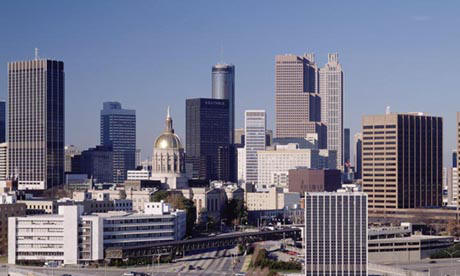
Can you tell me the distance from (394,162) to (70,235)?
6724cm

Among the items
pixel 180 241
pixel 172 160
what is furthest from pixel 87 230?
pixel 172 160

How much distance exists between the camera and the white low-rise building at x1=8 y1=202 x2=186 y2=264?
109m

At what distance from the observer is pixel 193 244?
120250 mm

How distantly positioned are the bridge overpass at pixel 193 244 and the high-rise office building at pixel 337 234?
83.9 feet

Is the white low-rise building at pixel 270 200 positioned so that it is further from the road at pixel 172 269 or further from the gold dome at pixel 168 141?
the road at pixel 172 269

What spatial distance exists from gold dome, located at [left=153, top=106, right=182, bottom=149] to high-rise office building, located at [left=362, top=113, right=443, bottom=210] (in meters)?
27.1

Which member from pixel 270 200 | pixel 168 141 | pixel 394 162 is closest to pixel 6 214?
pixel 168 141

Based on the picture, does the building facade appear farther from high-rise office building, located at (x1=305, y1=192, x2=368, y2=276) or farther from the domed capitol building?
the domed capitol building

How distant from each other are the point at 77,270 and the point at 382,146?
71809mm

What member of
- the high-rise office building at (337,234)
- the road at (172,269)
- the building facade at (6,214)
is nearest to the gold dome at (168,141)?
the building facade at (6,214)

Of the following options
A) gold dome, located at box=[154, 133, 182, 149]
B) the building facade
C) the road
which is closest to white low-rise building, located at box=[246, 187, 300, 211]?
gold dome, located at box=[154, 133, 182, 149]

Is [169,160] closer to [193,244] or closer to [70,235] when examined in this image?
[193,244]

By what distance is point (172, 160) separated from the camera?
570 ft

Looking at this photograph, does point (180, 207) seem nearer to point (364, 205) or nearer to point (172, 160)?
point (172, 160)
